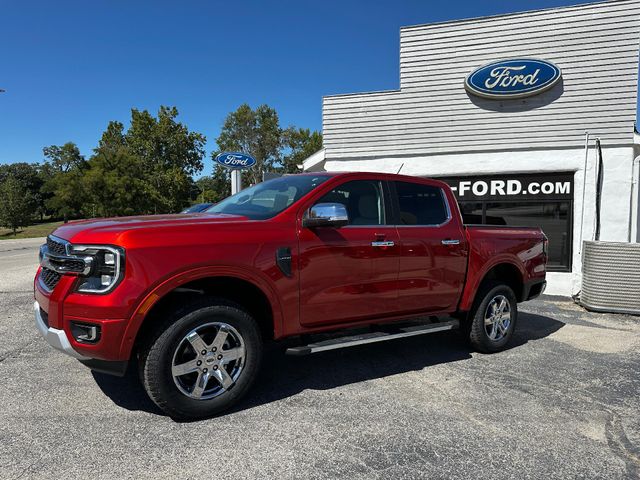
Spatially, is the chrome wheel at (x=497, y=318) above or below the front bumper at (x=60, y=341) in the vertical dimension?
below

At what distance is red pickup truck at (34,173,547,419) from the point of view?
3.04 metres

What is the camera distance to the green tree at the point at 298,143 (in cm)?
5478

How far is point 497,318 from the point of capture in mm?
5219

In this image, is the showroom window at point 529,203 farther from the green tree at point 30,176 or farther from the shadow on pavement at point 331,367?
the green tree at point 30,176

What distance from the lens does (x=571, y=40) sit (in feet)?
29.3

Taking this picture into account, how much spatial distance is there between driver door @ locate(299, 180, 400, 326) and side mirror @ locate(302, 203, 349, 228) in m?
0.08

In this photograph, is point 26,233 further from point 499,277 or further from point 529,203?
point 499,277

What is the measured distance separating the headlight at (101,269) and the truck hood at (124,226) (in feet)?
0.21

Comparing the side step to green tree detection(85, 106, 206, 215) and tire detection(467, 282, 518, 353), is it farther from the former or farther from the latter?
green tree detection(85, 106, 206, 215)

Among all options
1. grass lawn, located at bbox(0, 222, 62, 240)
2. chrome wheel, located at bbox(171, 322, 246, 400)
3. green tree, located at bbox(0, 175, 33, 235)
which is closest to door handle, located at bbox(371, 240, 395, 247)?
chrome wheel, located at bbox(171, 322, 246, 400)

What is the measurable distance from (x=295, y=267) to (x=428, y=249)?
152 centimetres

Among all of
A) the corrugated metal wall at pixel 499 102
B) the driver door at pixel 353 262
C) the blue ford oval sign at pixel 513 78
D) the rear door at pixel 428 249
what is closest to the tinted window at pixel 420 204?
the rear door at pixel 428 249

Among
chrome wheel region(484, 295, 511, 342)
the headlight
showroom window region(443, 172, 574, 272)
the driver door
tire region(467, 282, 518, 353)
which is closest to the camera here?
the headlight

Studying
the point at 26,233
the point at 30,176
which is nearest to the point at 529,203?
the point at 26,233
